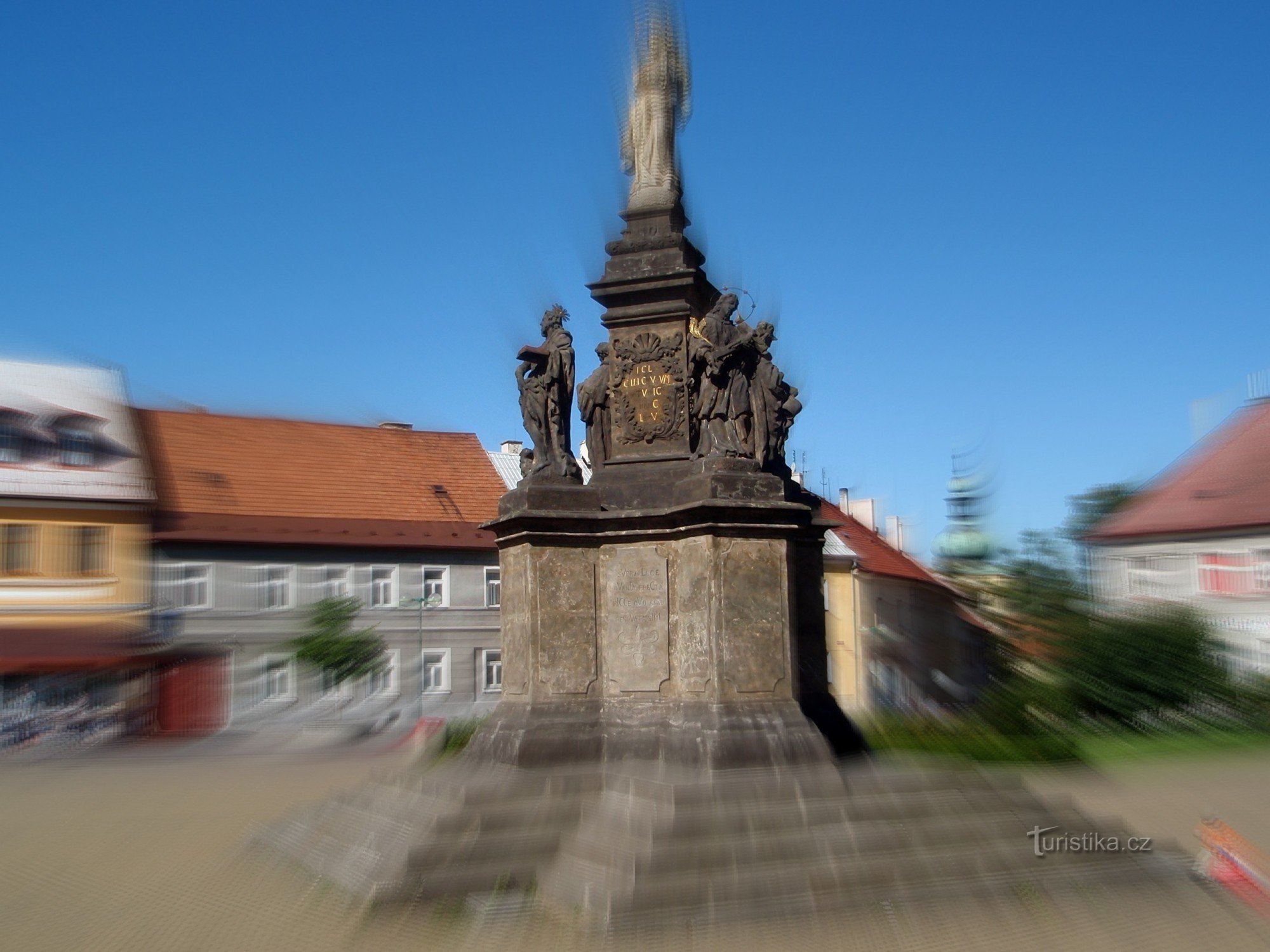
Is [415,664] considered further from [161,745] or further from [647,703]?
[647,703]

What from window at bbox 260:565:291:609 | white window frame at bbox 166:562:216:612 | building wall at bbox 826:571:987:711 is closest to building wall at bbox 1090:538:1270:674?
building wall at bbox 826:571:987:711

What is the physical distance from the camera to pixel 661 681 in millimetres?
9578

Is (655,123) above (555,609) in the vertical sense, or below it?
above

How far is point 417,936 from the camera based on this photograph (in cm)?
755

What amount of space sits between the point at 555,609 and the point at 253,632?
2482cm

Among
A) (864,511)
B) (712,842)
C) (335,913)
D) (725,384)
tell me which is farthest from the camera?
(864,511)

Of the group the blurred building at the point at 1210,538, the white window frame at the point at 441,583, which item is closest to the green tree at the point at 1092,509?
the blurred building at the point at 1210,538

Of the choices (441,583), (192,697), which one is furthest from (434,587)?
(192,697)

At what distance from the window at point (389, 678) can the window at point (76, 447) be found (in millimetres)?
8713

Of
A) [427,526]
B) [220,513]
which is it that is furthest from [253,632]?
[427,526]

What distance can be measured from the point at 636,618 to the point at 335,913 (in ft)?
9.91

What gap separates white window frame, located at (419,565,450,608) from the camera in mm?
34969

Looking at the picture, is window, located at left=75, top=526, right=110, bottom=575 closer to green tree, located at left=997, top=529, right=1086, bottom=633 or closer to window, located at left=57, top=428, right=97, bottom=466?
window, located at left=57, top=428, right=97, bottom=466

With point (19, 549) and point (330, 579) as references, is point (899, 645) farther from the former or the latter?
point (19, 549)
